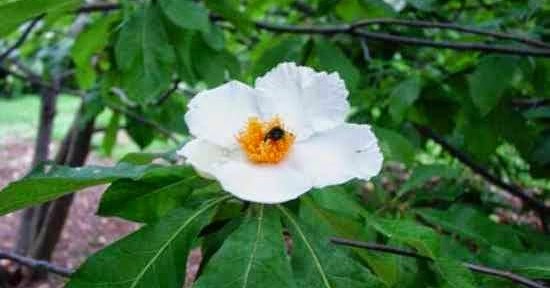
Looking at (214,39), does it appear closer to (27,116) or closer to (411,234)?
(411,234)

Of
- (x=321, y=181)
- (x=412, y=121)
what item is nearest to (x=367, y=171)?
(x=321, y=181)

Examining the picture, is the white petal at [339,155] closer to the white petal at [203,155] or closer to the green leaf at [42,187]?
the white petal at [203,155]

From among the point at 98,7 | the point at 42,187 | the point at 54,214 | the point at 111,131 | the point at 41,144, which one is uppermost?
the point at 98,7

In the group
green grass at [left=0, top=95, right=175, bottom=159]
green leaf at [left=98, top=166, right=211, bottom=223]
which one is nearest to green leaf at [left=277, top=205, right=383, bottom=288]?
green leaf at [left=98, top=166, right=211, bottom=223]

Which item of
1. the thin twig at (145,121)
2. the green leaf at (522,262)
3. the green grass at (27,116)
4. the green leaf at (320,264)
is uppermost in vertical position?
the green leaf at (320,264)

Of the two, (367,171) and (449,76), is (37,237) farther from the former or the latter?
(367,171)

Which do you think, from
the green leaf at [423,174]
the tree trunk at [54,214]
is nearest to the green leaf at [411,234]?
the green leaf at [423,174]

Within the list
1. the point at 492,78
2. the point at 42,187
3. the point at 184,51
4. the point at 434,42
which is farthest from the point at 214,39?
the point at 42,187
